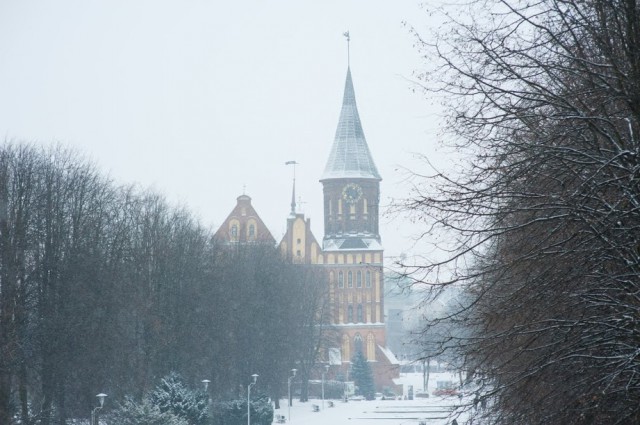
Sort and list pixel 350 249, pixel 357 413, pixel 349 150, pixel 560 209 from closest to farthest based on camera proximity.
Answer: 1. pixel 560 209
2. pixel 357 413
3. pixel 350 249
4. pixel 349 150

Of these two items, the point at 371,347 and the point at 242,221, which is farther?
the point at 371,347

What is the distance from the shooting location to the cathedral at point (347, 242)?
309ft

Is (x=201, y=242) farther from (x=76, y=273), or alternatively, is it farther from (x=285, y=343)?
(x=76, y=273)

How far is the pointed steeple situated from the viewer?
102688 millimetres

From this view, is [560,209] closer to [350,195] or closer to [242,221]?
[242,221]

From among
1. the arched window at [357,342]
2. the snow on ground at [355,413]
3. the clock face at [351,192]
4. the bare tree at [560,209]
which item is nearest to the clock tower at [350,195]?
the clock face at [351,192]

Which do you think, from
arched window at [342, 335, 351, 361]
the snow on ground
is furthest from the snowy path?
arched window at [342, 335, 351, 361]

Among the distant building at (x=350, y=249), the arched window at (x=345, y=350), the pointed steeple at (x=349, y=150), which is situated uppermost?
the pointed steeple at (x=349, y=150)

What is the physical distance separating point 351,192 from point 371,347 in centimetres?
1518

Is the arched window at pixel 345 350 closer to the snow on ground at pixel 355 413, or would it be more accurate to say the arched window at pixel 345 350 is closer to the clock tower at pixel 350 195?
the clock tower at pixel 350 195

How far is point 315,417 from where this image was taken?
58.3 metres

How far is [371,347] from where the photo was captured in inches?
3841

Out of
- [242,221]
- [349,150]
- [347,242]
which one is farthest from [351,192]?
A: [242,221]

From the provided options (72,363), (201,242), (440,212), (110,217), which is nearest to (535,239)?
(440,212)
